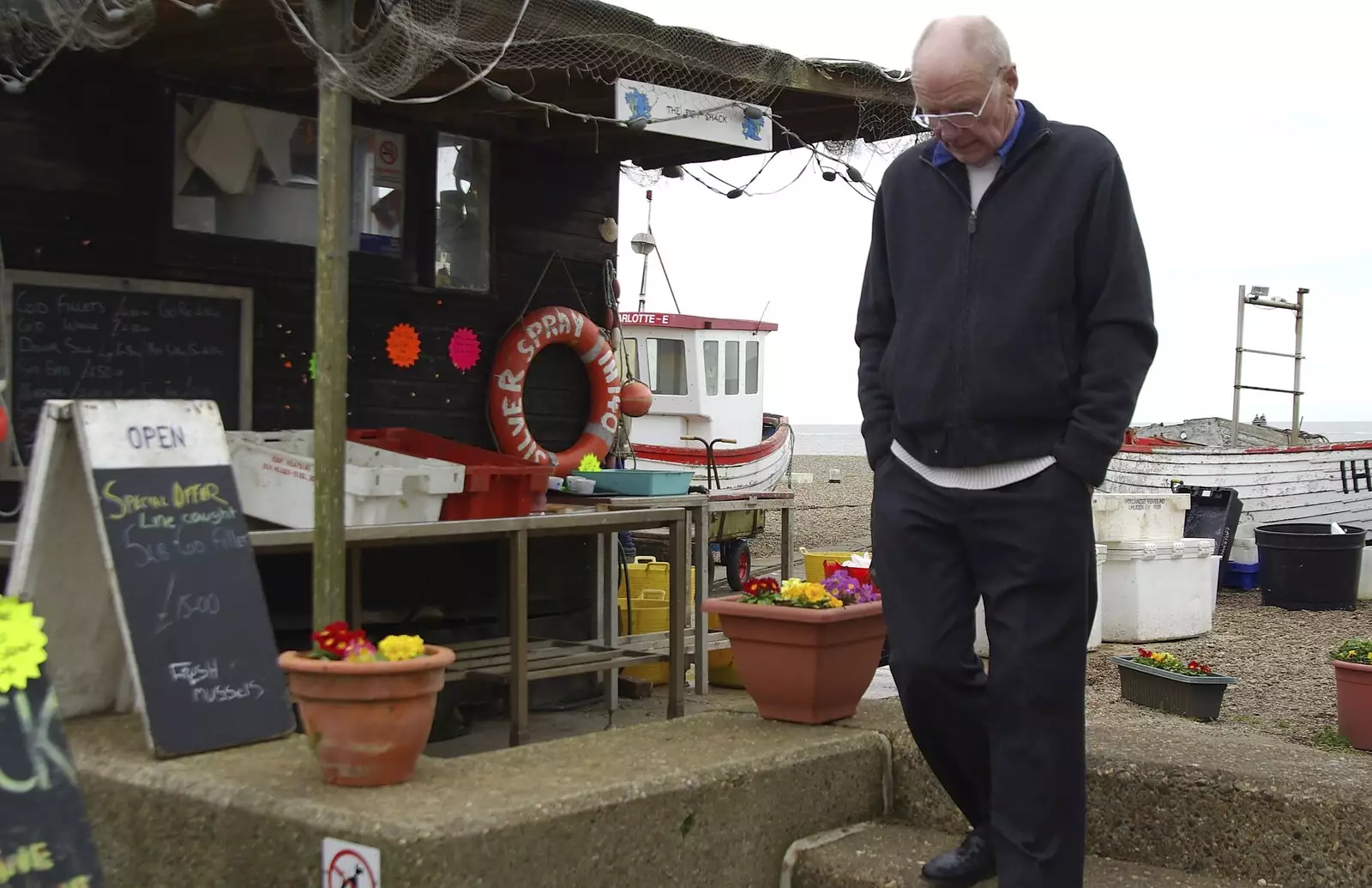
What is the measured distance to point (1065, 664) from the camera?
8.94ft

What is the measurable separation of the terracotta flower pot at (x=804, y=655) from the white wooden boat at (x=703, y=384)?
55.4ft

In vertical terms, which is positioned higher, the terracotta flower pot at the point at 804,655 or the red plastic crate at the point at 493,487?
the red plastic crate at the point at 493,487

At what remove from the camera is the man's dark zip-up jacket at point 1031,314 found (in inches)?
104

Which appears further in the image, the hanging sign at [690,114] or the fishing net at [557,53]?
the hanging sign at [690,114]

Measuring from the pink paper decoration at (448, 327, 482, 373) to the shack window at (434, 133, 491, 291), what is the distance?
22 cm

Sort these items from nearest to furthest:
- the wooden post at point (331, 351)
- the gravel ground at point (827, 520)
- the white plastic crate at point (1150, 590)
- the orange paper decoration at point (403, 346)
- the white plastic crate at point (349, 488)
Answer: the wooden post at point (331, 351)
the white plastic crate at point (349, 488)
the orange paper decoration at point (403, 346)
the white plastic crate at point (1150, 590)
the gravel ground at point (827, 520)

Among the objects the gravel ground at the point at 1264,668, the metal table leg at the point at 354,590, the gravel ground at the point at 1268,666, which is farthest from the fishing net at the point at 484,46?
the gravel ground at the point at 1268,666

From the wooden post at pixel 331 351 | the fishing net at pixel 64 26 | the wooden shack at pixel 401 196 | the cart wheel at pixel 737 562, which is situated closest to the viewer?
the wooden post at pixel 331 351

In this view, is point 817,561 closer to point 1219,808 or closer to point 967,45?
point 1219,808

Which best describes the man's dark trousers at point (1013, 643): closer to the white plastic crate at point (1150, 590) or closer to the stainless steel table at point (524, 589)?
the stainless steel table at point (524, 589)

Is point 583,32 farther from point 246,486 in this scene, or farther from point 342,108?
point 246,486

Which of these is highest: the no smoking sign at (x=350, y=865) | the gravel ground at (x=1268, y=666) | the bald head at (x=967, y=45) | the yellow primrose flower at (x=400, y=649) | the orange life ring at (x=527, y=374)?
the bald head at (x=967, y=45)

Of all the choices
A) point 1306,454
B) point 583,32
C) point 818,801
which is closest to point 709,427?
point 1306,454

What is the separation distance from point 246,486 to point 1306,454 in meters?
14.5
